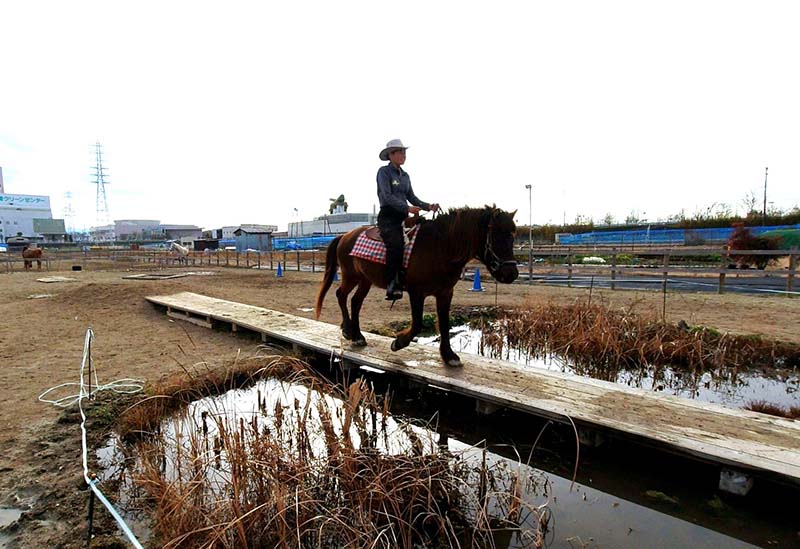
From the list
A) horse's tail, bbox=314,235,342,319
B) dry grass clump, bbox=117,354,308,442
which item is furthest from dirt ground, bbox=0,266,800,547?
horse's tail, bbox=314,235,342,319

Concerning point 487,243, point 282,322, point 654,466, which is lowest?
point 654,466

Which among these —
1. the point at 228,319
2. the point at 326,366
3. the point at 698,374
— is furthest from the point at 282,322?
the point at 698,374

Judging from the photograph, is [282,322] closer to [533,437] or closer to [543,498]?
[533,437]

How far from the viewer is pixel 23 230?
81.4 metres

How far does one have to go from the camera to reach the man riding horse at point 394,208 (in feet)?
13.5

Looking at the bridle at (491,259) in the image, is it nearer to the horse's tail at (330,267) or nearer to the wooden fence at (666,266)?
the horse's tail at (330,267)

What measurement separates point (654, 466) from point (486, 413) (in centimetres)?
127

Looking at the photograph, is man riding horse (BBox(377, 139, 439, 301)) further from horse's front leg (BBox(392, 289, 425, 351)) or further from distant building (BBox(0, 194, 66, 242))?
distant building (BBox(0, 194, 66, 242))

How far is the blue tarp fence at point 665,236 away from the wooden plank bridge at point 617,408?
24.7 meters

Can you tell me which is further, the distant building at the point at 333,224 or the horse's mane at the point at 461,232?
the distant building at the point at 333,224

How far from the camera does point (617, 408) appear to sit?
3.12m

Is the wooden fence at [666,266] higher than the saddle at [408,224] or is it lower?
lower

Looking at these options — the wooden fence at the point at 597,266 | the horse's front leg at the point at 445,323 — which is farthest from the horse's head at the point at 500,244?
the wooden fence at the point at 597,266

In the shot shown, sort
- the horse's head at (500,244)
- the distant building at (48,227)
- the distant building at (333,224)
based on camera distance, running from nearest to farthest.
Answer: the horse's head at (500,244), the distant building at (333,224), the distant building at (48,227)
